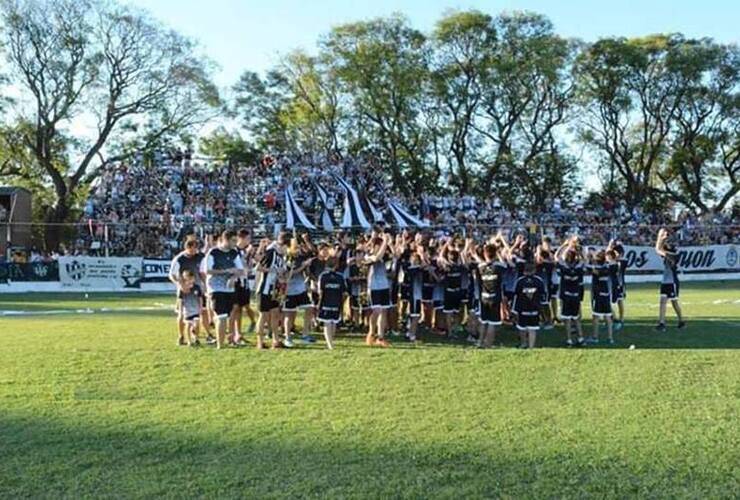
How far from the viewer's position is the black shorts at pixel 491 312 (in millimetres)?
12047

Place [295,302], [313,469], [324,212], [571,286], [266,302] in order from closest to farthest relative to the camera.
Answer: [313,469] → [266,302] → [295,302] → [571,286] → [324,212]

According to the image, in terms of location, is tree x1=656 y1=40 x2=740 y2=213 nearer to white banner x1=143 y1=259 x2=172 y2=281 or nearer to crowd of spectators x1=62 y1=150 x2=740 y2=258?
crowd of spectators x1=62 y1=150 x2=740 y2=258

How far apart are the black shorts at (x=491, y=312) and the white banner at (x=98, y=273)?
16926 millimetres

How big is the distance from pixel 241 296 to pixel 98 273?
14.6 meters

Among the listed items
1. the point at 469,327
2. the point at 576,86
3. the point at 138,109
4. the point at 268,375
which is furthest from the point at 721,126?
the point at 268,375

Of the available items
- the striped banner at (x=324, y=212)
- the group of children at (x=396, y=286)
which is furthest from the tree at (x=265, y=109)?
the group of children at (x=396, y=286)

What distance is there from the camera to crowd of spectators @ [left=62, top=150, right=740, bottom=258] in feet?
90.2

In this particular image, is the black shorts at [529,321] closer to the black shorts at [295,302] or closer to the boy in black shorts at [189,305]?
the black shorts at [295,302]

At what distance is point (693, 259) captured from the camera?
101ft

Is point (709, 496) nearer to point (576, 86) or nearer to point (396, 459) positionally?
point (396, 459)

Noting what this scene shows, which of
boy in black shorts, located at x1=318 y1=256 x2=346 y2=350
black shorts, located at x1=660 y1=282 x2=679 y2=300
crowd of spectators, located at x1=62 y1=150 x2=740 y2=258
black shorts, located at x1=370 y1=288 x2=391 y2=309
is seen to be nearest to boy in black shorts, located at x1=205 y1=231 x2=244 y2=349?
boy in black shorts, located at x1=318 y1=256 x2=346 y2=350

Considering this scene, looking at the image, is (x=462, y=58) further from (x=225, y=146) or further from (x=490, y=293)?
(x=490, y=293)

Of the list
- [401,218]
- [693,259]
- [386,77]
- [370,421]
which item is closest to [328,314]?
[370,421]

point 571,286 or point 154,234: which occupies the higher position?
point 154,234
